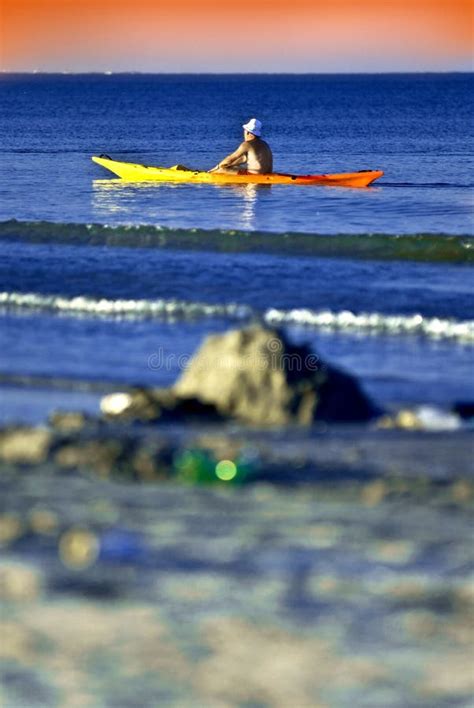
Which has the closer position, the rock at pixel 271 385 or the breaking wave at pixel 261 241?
the rock at pixel 271 385

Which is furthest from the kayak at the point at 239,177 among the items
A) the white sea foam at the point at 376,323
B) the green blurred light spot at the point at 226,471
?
the green blurred light spot at the point at 226,471

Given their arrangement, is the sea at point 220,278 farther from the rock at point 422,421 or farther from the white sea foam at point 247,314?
the rock at point 422,421

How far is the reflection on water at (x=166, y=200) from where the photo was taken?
23.7 meters

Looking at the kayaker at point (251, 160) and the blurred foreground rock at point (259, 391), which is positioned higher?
the blurred foreground rock at point (259, 391)

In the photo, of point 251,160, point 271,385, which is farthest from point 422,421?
point 251,160

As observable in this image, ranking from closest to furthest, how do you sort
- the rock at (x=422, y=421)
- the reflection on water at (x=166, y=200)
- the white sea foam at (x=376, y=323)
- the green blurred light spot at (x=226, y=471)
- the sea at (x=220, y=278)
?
the green blurred light spot at (x=226, y=471), the rock at (x=422, y=421), the sea at (x=220, y=278), the white sea foam at (x=376, y=323), the reflection on water at (x=166, y=200)

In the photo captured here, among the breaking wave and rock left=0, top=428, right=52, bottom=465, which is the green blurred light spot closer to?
rock left=0, top=428, right=52, bottom=465

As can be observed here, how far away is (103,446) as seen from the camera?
7.47 m

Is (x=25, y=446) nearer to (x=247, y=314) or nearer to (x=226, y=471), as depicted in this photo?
(x=226, y=471)

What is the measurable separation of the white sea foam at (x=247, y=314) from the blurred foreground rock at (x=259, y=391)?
3994 mm

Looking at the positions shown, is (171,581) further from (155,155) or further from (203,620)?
(155,155)

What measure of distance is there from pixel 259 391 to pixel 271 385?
79 millimetres

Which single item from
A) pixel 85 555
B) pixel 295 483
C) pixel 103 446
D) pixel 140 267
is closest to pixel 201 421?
pixel 103 446

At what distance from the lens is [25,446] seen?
24.3ft
